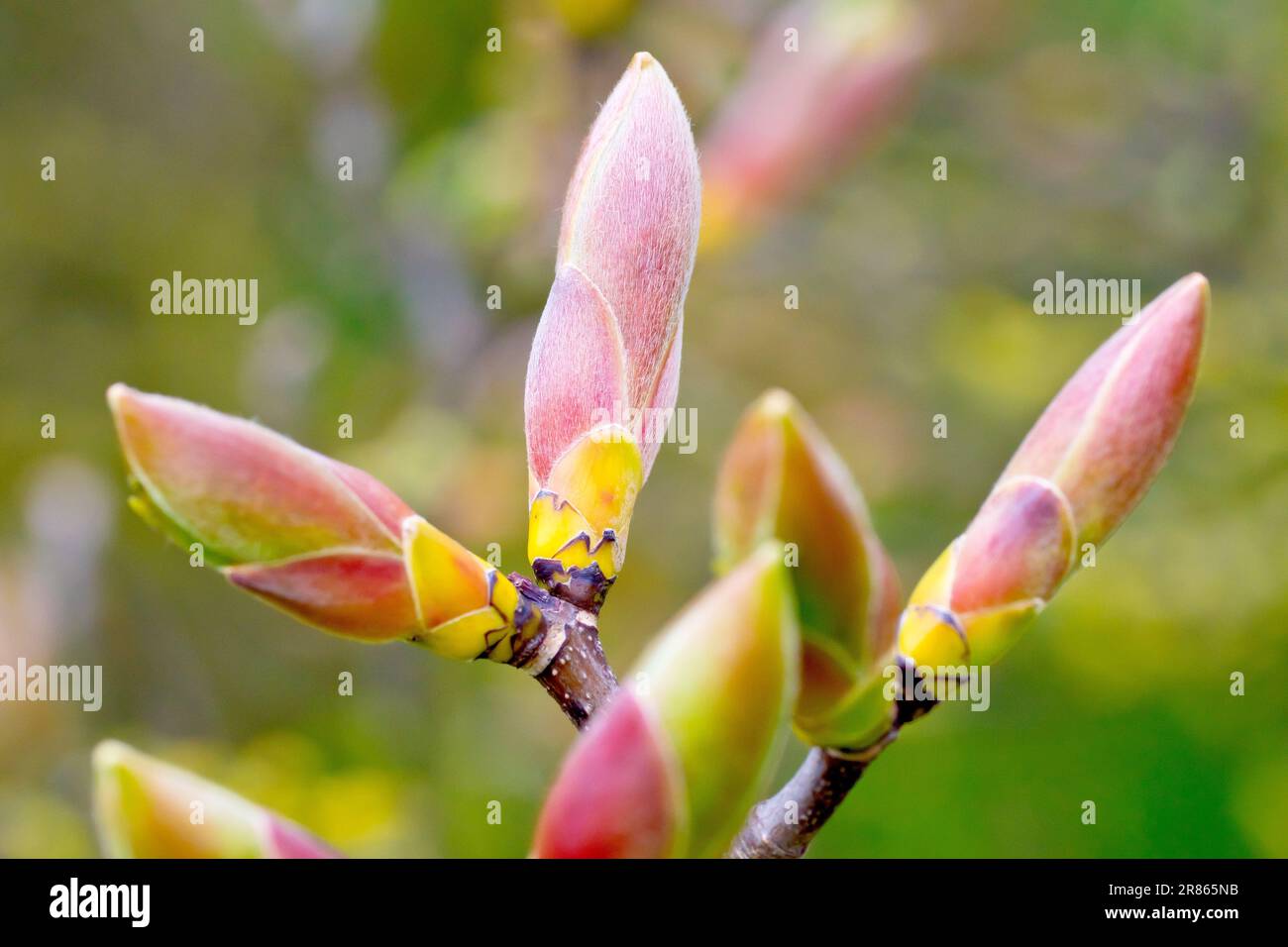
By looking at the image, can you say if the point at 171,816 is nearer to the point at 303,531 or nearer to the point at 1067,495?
the point at 303,531

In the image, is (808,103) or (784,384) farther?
(784,384)

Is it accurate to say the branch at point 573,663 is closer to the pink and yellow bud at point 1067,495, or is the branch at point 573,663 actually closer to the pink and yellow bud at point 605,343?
the pink and yellow bud at point 605,343

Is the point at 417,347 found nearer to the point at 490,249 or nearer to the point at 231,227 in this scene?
the point at 490,249

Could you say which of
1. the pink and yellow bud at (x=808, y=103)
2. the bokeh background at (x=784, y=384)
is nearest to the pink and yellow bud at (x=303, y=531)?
the bokeh background at (x=784, y=384)

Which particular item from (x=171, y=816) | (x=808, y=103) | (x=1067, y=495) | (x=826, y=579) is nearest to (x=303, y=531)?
(x=171, y=816)

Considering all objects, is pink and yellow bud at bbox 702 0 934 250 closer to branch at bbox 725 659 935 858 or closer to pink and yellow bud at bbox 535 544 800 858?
branch at bbox 725 659 935 858

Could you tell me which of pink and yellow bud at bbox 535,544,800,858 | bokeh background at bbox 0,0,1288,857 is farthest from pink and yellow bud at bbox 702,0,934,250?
pink and yellow bud at bbox 535,544,800,858
